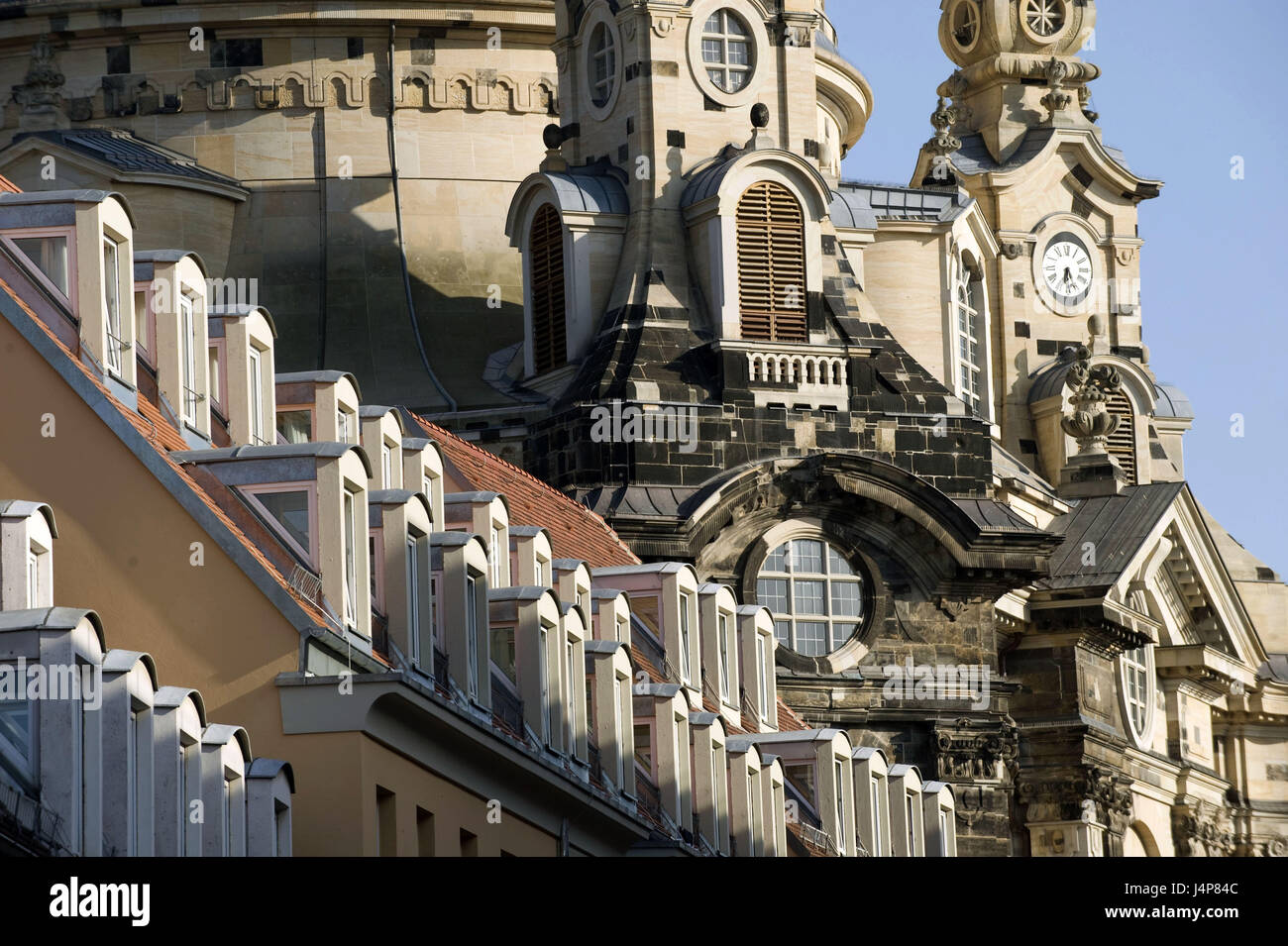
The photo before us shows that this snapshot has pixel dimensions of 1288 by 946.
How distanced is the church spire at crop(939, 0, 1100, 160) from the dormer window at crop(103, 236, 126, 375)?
Answer: 4712cm

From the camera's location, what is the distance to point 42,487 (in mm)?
32656

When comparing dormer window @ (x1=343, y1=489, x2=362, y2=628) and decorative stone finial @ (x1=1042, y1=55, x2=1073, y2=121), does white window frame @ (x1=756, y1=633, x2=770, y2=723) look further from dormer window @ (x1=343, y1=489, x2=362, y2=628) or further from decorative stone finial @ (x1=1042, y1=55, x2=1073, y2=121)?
decorative stone finial @ (x1=1042, y1=55, x2=1073, y2=121)

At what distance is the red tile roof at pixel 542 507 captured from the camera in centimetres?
4819

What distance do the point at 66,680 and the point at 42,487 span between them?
210 inches

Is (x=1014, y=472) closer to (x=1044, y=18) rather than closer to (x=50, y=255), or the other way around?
(x=1044, y=18)

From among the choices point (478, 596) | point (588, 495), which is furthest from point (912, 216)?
point (478, 596)

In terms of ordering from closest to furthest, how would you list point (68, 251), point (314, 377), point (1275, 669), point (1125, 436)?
point (68, 251)
point (314, 377)
point (1125, 436)
point (1275, 669)

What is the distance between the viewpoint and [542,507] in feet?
169

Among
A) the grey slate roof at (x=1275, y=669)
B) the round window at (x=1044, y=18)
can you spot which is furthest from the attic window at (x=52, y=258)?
the grey slate roof at (x=1275, y=669)

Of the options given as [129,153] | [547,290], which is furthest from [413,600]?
[129,153]

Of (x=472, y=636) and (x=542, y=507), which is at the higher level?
(x=542, y=507)

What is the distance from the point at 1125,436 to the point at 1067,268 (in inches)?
144

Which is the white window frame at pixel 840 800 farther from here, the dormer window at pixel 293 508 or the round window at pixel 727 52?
the round window at pixel 727 52

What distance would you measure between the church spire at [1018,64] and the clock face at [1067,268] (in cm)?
206
